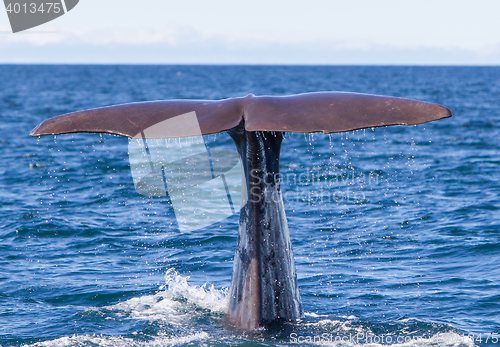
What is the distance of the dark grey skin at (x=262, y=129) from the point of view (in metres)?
5.23

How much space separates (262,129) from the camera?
5156 mm

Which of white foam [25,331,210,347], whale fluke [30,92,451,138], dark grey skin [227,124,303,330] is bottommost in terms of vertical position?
white foam [25,331,210,347]

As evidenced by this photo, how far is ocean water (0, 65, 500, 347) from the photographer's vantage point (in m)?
7.28

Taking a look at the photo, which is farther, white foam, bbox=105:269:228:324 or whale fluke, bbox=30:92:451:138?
white foam, bbox=105:269:228:324

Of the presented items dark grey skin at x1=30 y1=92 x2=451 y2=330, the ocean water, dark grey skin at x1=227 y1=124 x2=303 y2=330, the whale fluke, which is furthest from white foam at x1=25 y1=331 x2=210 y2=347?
the whale fluke

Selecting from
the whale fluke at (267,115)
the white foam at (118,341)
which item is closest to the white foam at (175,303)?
the white foam at (118,341)

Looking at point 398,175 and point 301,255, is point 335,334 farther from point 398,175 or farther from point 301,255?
point 398,175

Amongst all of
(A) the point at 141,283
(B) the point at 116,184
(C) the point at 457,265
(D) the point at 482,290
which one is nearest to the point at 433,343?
(D) the point at 482,290

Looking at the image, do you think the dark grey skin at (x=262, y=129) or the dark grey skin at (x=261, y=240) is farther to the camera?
the dark grey skin at (x=261, y=240)

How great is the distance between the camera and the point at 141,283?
369 inches

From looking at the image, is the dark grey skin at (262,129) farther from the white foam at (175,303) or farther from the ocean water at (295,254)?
the white foam at (175,303)

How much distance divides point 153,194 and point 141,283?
22.6 ft

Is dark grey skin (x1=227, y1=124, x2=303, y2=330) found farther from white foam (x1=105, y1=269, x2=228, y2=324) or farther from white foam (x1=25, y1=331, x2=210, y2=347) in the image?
white foam (x1=105, y1=269, x2=228, y2=324)

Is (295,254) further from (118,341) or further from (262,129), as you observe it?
(262,129)
